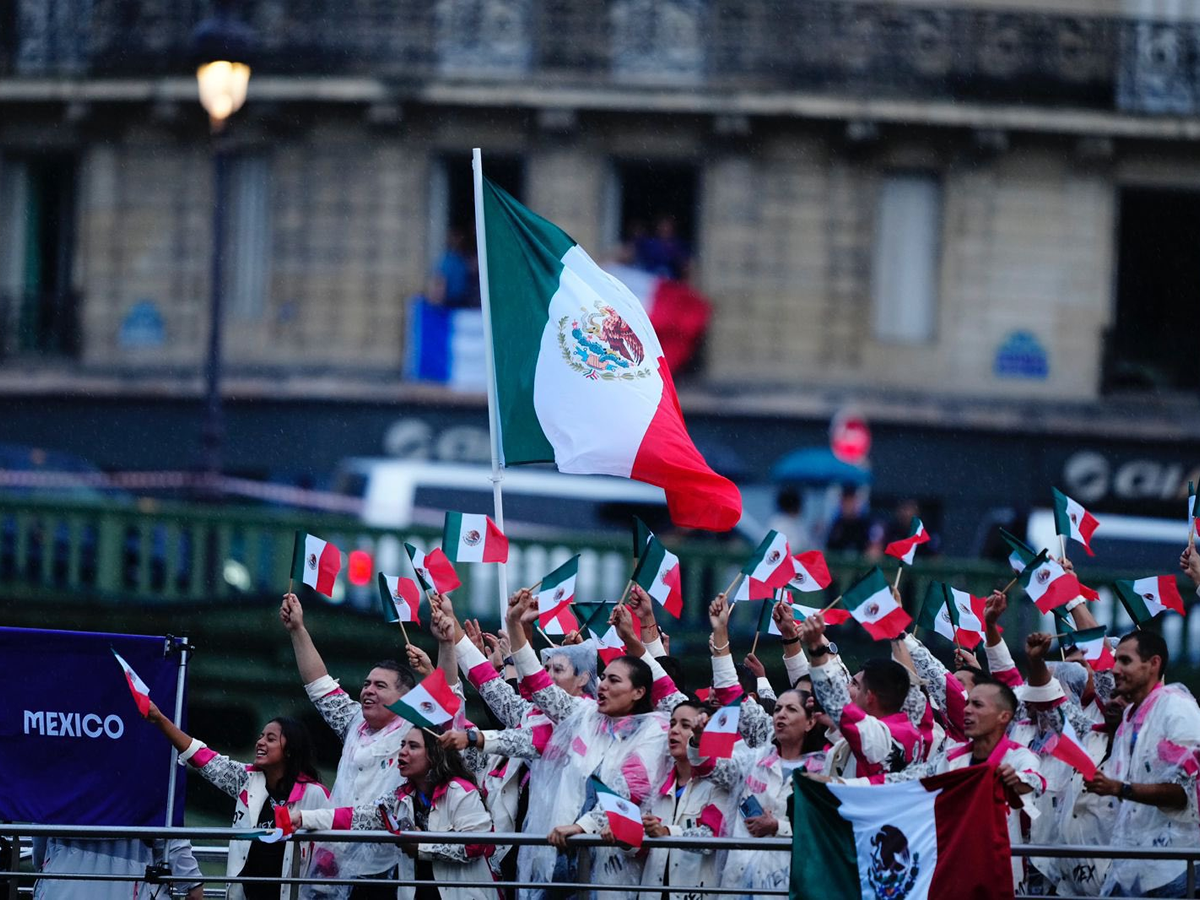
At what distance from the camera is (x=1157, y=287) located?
2709 centimetres

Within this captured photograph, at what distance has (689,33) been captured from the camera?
85.8ft

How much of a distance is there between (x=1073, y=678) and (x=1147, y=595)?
0.49m

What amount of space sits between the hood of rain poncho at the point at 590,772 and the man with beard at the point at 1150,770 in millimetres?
1847

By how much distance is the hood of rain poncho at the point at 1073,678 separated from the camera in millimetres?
9875

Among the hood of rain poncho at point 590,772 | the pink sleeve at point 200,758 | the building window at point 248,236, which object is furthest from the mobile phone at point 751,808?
the building window at point 248,236

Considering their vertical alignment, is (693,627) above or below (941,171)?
below

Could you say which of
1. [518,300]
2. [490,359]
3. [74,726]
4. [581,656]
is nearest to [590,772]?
[581,656]

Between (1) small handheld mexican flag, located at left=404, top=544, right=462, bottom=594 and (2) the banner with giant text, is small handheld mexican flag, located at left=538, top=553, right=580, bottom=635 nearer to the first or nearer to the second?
(1) small handheld mexican flag, located at left=404, top=544, right=462, bottom=594

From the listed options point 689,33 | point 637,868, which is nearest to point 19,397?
point 689,33

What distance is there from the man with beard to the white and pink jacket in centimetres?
321

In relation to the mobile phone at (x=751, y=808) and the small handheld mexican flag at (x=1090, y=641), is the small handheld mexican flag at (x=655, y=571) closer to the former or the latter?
the mobile phone at (x=751, y=808)

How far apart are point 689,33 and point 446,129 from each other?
304 centimetres

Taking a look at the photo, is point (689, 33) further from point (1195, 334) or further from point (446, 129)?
point (1195, 334)

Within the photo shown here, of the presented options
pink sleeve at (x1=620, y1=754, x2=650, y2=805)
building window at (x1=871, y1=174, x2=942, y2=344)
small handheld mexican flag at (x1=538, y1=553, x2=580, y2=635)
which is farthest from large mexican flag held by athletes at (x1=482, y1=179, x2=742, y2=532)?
building window at (x1=871, y1=174, x2=942, y2=344)
